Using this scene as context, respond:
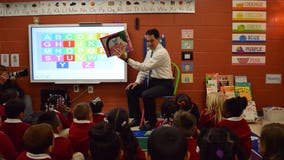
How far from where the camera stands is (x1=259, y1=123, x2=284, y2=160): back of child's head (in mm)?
1884

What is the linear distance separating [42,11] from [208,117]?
11.3 feet

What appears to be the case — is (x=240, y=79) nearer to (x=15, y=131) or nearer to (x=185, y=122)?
(x=185, y=122)

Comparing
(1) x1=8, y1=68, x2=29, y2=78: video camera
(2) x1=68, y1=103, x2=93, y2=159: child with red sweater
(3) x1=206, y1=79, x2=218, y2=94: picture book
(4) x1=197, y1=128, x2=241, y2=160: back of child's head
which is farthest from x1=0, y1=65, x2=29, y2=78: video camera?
(4) x1=197, y1=128, x2=241, y2=160: back of child's head

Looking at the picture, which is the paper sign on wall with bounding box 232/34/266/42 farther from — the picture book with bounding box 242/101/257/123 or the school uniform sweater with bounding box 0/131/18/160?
the school uniform sweater with bounding box 0/131/18/160

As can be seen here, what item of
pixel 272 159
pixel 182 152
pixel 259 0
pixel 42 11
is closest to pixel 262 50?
pixel 259 0

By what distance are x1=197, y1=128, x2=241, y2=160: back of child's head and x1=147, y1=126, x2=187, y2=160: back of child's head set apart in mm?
290

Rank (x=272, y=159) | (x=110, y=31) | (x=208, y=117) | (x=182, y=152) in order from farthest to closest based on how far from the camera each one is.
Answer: (x=110, y=31), (x=208, y=117), (x=272, y=159), (x=182, y=152)

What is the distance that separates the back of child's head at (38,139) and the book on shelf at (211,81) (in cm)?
371

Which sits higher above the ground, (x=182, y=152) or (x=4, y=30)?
→ (x=4, y=30)

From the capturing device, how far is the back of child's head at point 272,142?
188cm

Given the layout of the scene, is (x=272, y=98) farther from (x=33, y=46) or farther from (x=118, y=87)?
(x=33, y=46)

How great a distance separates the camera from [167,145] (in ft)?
5.33

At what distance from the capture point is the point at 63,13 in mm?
5508

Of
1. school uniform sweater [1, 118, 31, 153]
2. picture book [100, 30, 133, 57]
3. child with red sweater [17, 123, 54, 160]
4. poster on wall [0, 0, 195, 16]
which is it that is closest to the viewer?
child with red sweater [17, 123, 54, 160]
